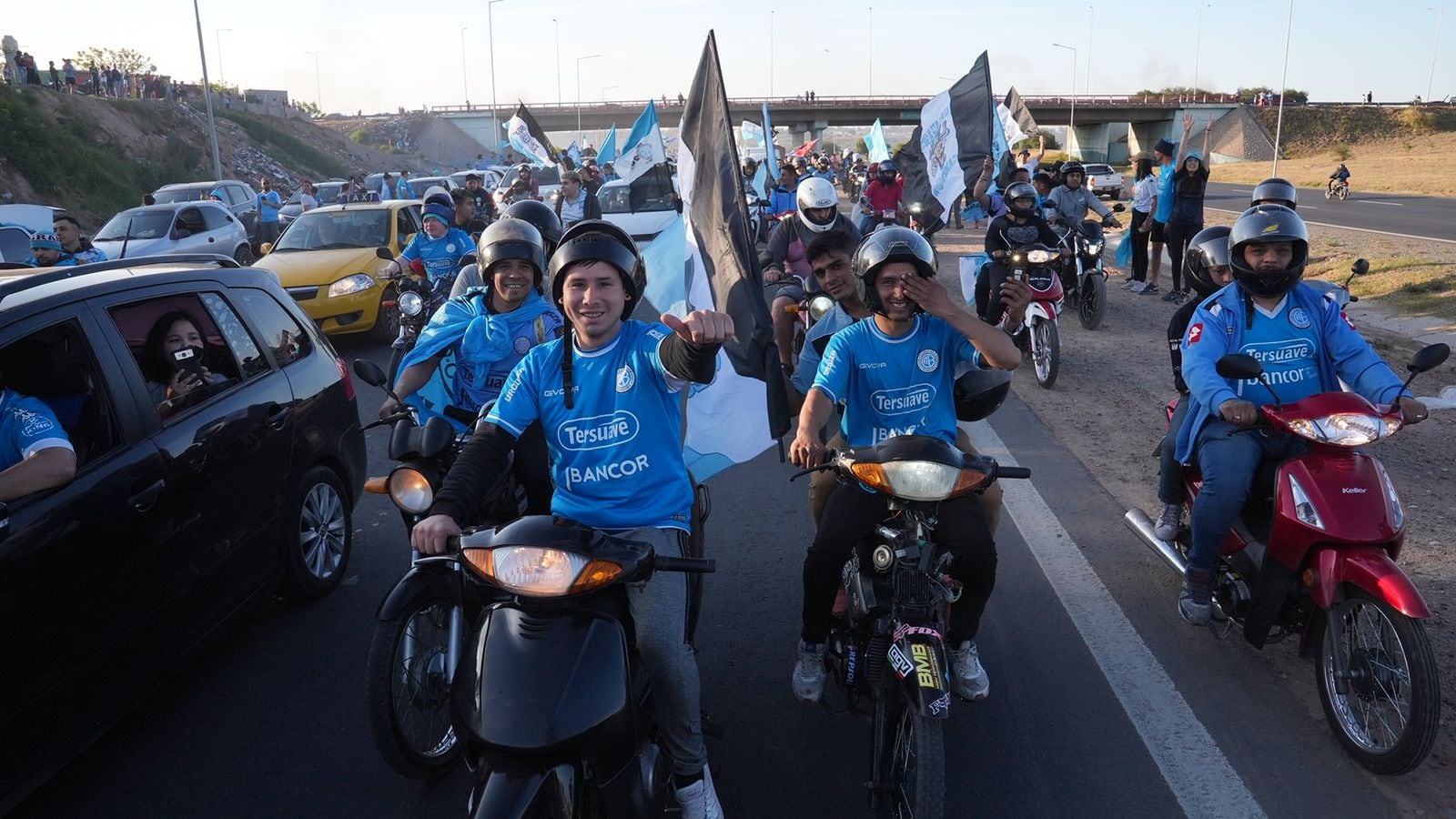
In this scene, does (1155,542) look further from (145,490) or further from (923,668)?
(145,490)

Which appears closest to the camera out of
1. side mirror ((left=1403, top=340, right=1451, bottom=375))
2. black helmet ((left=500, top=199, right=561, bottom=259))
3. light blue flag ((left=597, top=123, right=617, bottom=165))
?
side mirror ((left=1403, top=340, right=1451, bottom=375))

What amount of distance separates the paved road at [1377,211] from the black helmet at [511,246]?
20545 millimetres

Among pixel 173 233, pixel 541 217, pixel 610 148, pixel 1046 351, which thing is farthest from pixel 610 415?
pixel 610 148

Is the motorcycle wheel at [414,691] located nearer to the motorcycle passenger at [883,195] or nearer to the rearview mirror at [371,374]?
the rearview mirror at [371,374]

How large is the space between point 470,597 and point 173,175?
47611 mm

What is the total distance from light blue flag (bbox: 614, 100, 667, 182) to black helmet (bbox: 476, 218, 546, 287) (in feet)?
40.0

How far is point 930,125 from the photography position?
12.1 m

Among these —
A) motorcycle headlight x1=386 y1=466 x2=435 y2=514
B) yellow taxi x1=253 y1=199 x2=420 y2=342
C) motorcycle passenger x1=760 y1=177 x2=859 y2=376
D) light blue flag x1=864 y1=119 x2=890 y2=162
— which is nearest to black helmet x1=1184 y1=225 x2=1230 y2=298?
motorcycle passenger x1=760 y1=177 x2=859 y2=376

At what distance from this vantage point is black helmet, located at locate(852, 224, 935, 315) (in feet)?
11.5

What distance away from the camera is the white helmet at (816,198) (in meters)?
8.20

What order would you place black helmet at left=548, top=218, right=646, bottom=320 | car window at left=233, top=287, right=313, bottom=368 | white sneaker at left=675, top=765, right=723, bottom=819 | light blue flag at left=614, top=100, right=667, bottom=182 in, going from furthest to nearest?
1. light blue flag at left=614, top=100, right=667, bottom=182
2. car window at left=233, top=287, right=313, bottom=368
3. black helmet at left=548, top=218, right=646, bottom=320
4. white sneaker at left=675, top=765, right=723, bottom=819

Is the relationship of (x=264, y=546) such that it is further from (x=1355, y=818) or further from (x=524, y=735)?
(x=1355, y=818)

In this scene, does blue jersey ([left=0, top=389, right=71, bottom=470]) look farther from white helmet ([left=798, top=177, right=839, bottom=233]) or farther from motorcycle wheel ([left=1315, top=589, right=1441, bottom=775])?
white helmet ([left=798, top=177, right=839, bottom=233])

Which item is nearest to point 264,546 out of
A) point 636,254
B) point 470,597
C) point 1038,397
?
point 470,597
